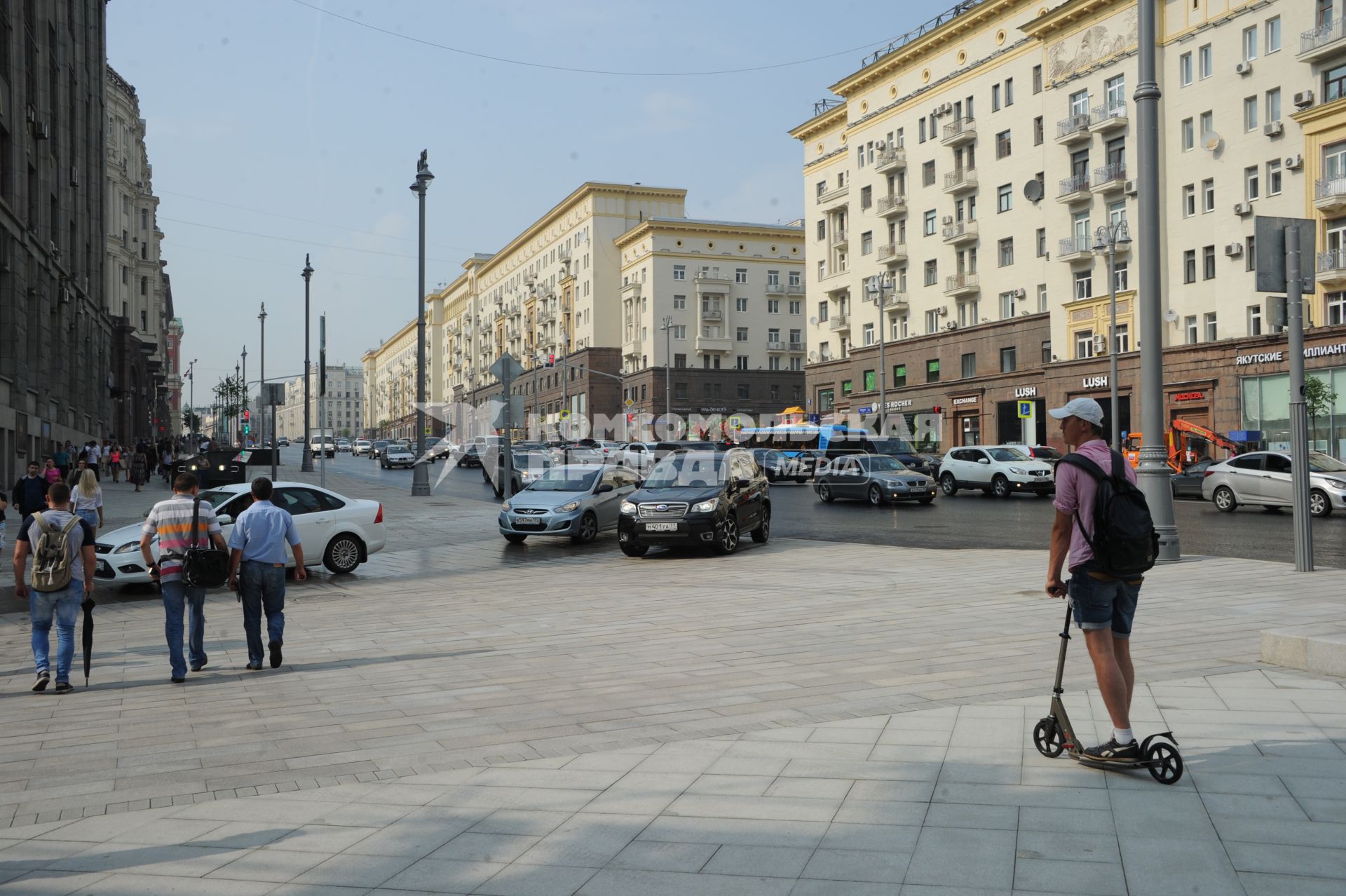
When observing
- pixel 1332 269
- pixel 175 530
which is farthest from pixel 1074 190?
pixel 175 530

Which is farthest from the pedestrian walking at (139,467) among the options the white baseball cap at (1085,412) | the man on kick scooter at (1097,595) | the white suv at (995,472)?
the man on kick scooter at (1097,595)

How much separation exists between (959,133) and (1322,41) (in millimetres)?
20460

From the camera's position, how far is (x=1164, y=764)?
5031 mm

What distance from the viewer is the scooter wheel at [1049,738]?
216 inches

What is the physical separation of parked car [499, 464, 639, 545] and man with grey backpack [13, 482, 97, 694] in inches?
453

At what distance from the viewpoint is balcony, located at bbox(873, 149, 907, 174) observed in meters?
61.9

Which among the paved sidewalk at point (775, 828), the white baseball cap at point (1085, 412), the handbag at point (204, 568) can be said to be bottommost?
the paved sidewalk at point (775, 828)

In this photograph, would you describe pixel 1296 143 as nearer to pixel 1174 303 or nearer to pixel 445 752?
pixel 1174 303

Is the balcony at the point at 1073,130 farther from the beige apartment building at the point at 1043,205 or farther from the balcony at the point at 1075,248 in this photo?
the balcony at the point at 1075,248

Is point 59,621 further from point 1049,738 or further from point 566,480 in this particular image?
point 566,480

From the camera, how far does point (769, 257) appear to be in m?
95.3

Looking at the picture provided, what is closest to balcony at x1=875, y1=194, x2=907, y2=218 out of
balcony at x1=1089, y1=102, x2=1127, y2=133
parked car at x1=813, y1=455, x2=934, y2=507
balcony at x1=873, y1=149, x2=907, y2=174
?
balcony at x1=873, y1=149, x2=907, y2=174

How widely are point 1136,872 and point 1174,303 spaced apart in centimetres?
4522

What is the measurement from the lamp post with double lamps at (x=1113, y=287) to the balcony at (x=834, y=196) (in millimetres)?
22239
